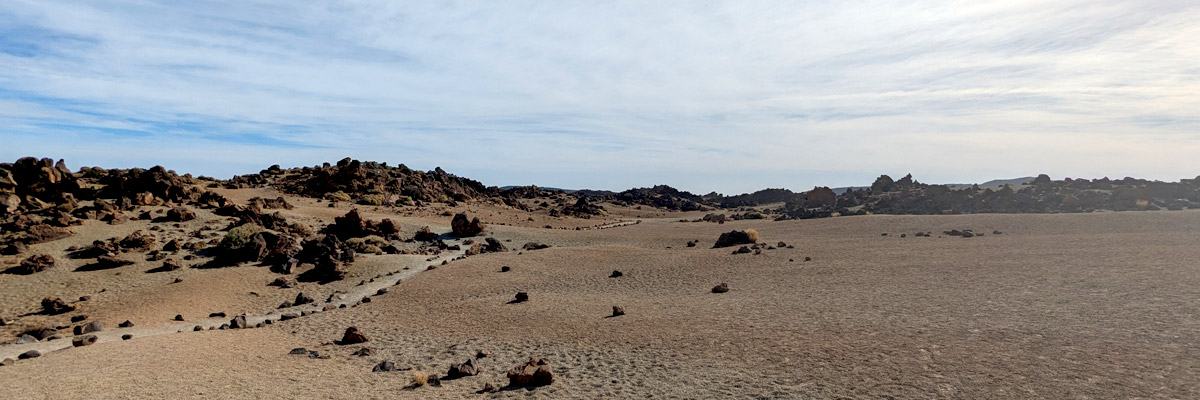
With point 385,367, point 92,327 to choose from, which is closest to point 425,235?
point 92,327

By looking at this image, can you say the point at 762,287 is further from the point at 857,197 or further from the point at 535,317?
the point at 857,197

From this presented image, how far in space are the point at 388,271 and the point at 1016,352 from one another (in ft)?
81.9

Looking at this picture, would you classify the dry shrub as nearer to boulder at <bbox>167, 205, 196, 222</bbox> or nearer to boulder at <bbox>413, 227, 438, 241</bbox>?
boulder at <bbox>413, 227, 438, 241</bbox>

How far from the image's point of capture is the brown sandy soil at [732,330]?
10.8 meters

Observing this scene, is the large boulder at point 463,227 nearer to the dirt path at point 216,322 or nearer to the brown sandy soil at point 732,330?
the dirt path at point 216,322

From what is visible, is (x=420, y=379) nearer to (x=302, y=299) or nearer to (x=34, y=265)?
(x=302, y=299)

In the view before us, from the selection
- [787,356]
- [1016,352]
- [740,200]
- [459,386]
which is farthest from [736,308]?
[740,200]

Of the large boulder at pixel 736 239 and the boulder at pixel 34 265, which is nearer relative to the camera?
the boulder at pixel 34 265

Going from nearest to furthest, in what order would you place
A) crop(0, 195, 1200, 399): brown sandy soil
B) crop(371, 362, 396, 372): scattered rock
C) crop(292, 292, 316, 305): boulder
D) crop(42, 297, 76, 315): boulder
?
1. crop(0, 195, 1200, 399): brown sandy soil
2. crop(371, 362, 396, 372): scattered rock
3. crop(42, 297, 76, 315): boulder
4. crop(292, 292, 316, 305): boulder

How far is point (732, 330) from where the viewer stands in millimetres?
14594

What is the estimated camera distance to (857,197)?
68.6 metres

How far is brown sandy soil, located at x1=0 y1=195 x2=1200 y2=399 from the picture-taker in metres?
10.8

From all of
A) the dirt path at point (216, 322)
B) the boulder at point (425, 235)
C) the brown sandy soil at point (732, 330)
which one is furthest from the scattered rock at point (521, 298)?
the boulder at point (425, 235)

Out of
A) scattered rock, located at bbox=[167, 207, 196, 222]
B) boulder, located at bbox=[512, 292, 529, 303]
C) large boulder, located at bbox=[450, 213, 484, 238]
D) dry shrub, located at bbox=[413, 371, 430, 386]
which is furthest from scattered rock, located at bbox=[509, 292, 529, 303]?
scattered rock, located at bbox=[167, 207, 196, 222]
